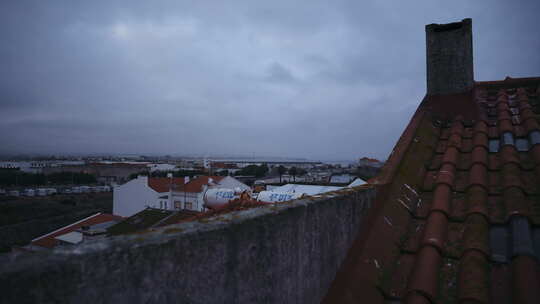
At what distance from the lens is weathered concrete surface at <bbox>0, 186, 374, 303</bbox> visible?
83 cm

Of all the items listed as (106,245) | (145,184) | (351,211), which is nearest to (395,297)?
(351,211)

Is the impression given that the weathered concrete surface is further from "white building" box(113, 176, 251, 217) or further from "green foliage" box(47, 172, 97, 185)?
"green foliage" box(47, 172, 97, 185)

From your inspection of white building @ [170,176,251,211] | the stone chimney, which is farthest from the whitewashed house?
the stone chimney

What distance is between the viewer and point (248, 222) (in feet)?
4.85

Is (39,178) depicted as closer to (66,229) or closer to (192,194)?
(192,194)

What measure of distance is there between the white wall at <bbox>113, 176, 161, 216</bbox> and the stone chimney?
106 ft

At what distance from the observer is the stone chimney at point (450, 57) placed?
4734 millimetres

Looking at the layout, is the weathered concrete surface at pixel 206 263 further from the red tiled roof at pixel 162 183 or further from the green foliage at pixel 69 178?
the green foliage at pixel 69 178

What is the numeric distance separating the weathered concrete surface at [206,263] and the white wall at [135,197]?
110 feet

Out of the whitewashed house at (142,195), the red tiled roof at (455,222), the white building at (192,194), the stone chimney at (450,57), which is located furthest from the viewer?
the whitewashed house at (142,195)

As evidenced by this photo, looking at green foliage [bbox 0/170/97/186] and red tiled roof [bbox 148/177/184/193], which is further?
green foliage [bbox 0/170/97/186]

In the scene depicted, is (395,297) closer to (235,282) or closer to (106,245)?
(235,282)

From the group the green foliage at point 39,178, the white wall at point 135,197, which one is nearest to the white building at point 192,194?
the white wall at point 135,197

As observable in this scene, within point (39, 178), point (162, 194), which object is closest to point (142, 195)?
point (162, 194)
